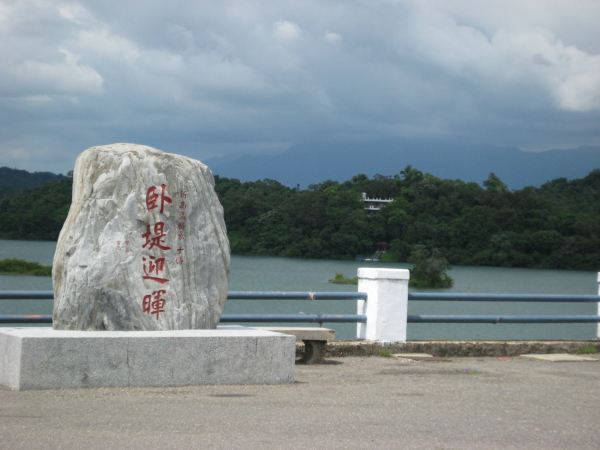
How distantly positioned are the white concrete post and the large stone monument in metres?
2.83

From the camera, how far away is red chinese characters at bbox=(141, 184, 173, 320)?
1049 cm

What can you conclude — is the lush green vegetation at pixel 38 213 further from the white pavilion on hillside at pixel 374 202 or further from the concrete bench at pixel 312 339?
the concrete bench at pixel 312 339

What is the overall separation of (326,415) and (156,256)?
3.06 metres

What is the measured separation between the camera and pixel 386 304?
523 inches

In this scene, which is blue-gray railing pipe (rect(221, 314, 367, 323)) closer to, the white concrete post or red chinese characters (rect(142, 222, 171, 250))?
the white concrete post

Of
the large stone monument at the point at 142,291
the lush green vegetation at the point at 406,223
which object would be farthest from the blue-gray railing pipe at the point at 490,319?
the lush green vegetation at the point at 406,223

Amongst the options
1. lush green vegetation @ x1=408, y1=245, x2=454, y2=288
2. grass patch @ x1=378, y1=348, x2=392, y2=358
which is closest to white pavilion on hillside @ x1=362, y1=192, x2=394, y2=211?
lush green vegetation @ x1=408, y1=245, x2=454, y2=288

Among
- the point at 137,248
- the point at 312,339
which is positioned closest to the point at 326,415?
the point at 137,248

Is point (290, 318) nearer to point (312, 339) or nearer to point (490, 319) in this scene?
point (312, 339)

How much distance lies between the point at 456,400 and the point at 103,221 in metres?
3.96

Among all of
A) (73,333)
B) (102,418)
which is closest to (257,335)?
(73,333)

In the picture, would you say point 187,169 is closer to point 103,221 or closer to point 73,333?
point 103,221

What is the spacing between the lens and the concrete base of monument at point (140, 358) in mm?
9320

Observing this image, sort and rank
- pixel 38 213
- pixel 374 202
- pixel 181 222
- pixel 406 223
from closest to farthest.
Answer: pixel 181 222 → pixel 38 213 → pixel 406 223 → pixel 374 202
